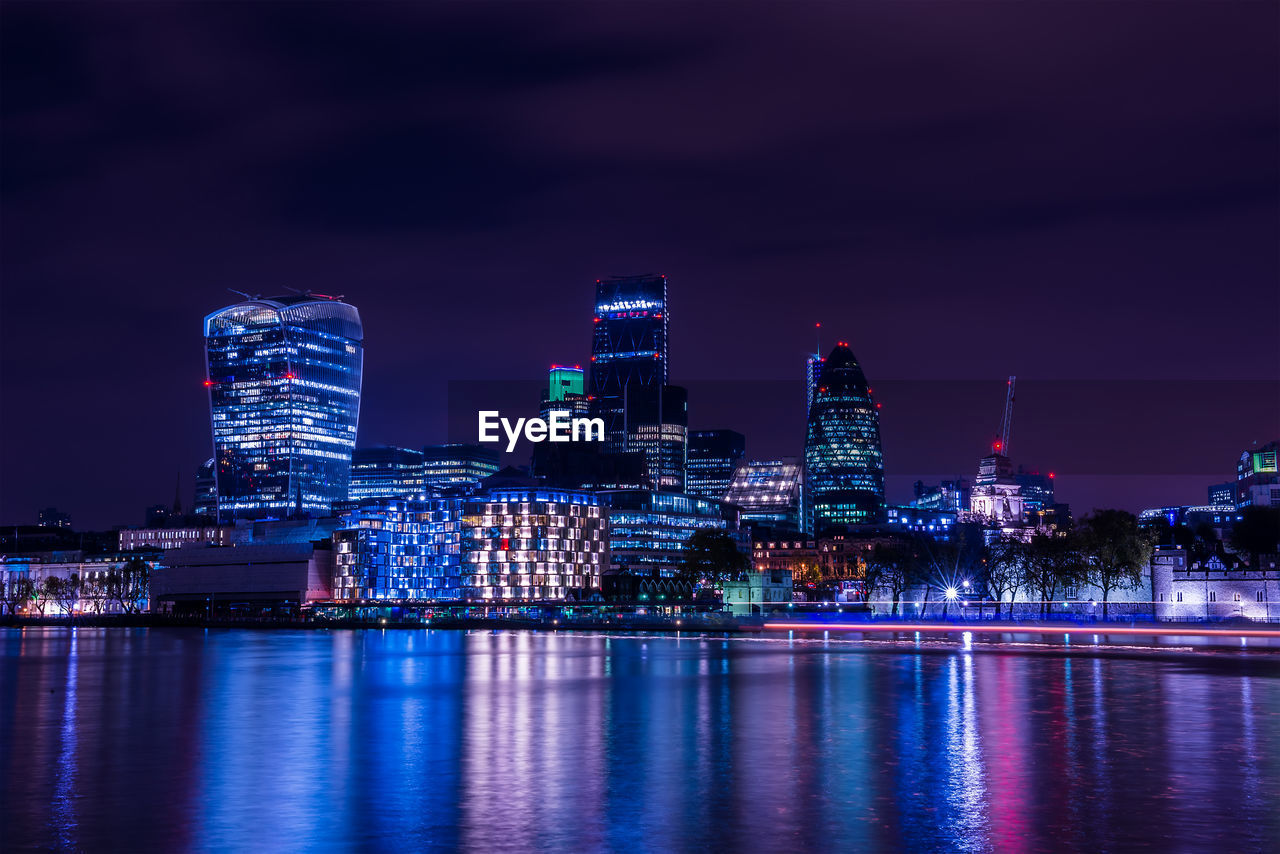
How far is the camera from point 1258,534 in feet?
582

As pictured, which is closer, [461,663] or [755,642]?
[461,663]

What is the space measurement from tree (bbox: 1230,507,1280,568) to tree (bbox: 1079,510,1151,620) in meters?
25.7

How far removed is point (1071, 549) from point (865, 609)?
44.1 m

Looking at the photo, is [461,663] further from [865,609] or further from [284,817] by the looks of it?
[865,609]

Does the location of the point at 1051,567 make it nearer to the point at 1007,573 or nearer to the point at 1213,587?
the point at 1007,573

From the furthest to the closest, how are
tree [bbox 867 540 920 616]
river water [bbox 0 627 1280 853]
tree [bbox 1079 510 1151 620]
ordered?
tree [bbox 867 540 920 616], tree [bbox 1079 510 1151 620], river water [bbox 0 627 1280 853]

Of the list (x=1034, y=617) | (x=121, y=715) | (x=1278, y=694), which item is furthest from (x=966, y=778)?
(x=1034, y=617)

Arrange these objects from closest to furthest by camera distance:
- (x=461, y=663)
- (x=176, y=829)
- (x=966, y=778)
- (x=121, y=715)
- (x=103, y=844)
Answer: (x=103, y=844) → (x=176, y=829) → (x=966, y=778) → (x=121, y=715) → (x=461, y=663)

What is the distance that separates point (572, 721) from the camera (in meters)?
50.6

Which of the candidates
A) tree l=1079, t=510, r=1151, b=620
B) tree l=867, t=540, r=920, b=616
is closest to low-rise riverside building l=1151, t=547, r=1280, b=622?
tree l=1079, t=510, r=1151, b=620

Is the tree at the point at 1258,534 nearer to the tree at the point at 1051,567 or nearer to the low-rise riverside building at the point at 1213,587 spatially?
the low-rise riverside building at the point at 1213,587

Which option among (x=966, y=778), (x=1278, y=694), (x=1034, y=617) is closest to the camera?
(x=966, y=778)

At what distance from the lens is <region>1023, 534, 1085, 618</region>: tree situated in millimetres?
155500

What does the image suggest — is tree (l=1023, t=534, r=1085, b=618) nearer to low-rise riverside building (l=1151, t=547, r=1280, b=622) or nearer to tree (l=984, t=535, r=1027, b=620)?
tree (l=984, t=535, r=1027, b=620)
